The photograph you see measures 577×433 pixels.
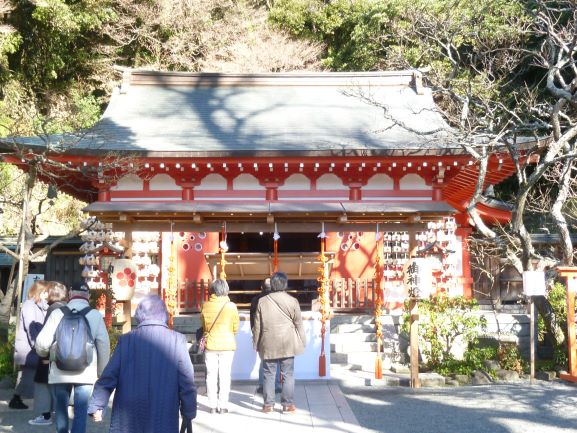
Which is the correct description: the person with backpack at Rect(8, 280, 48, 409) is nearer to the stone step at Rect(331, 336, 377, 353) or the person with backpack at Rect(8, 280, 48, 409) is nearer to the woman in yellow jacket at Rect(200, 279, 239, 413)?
the woman in yellow jacket at Rect(200, 279, 239, 413)

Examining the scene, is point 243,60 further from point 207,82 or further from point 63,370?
point 63,370

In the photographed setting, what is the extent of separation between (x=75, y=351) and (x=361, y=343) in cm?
662

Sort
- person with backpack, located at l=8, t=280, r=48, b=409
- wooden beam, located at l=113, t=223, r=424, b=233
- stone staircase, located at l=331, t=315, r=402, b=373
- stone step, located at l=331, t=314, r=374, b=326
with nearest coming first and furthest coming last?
person with backpack, located at l=8, t=280, r=48, b=409
wooden beam, located at l=113, t=223, r=424, b=233
stone staircase, located at l=331, t=315, r=402, b=373
stone step, located at l=331, t=314, r=374, b=326

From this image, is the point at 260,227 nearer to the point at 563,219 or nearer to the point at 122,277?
the point at 122,277

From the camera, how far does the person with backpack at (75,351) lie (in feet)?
16.4

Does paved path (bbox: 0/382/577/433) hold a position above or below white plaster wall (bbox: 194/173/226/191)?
below

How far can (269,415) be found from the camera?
6.82 m

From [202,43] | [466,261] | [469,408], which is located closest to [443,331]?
[469,408]

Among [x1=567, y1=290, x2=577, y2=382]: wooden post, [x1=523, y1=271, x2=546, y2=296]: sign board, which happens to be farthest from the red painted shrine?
[x1=567, y1=290, x2=577, y2=382]: wooden post

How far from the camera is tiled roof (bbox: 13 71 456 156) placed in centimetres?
1104

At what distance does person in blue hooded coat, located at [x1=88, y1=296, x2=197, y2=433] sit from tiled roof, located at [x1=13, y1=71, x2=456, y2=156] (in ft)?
23.1

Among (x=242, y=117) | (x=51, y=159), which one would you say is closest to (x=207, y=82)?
(x=242, y=117)

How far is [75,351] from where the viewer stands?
4.97 metres

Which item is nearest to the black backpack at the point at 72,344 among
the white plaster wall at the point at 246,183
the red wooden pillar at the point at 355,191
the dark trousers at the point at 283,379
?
the dark trousers at the point at 283,379
